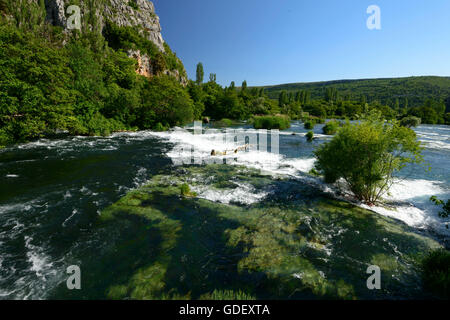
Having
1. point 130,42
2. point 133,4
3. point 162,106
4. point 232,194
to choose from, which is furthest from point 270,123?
point 133,4

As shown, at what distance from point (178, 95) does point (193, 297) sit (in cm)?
4728

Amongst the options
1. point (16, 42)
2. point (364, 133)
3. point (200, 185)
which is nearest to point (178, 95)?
point (16, 42)

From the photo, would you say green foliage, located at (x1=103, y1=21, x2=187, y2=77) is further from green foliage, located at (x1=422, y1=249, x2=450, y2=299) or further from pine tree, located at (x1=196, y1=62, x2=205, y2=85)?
green foliage, located at (x1=422, y1=249, x2=450, y2=299)

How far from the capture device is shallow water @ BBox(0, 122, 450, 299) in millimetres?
6449

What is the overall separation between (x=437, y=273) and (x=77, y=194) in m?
16.6

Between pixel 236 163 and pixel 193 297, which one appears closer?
pixel 193 297

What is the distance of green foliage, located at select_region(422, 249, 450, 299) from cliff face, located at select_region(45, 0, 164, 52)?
3521 inches

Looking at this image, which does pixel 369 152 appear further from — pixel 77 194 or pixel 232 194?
pixel 77 194

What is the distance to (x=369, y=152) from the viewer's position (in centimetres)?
1077

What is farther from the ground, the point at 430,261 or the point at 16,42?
the point at 16,42

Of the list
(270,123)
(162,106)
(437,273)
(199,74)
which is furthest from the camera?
(199,74)
